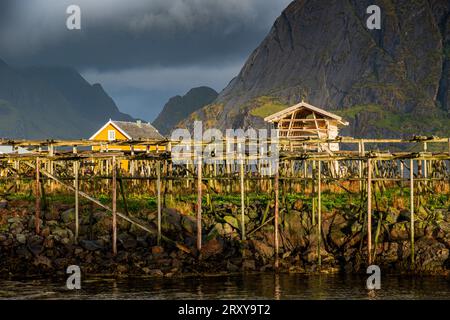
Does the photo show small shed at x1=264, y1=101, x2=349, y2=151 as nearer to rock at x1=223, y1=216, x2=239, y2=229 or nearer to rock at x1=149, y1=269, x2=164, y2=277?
rock at x1=223, y1=216, x2=239, y2=229

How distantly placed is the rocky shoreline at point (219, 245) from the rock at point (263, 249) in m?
0.04

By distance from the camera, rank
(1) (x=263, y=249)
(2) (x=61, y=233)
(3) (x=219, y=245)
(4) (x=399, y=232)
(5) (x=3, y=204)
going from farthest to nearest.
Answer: (5) (x=3, y=204)
(2) (x=61, y=233)
(4) (x=399, y=232)
(1) (x=263, y=249)
(3) (x=219, y=245)

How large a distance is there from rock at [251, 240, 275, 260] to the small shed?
88.4 feet

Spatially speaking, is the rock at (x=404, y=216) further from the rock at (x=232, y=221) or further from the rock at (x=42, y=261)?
the rock at (x=42, y=261)

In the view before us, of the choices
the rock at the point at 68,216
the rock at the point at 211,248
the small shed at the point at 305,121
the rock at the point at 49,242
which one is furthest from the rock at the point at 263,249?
the small shed at the point at 305,121

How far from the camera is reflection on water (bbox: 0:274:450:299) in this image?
2997 cm

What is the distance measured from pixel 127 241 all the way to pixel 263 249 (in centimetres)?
569

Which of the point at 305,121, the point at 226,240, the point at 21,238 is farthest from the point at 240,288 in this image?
the point at 305,121

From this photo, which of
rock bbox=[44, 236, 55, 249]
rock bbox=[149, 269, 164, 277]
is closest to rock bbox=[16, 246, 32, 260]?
rock bbox=[44, 236, 55, 249]

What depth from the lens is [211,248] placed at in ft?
118

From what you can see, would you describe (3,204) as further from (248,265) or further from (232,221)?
(248,265)

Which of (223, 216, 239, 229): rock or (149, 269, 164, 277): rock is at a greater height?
Result: (223, 216, 239, 229): rock

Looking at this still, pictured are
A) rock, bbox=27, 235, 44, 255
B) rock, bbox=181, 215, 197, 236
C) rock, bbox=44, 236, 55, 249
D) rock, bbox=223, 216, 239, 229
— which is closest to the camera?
rock, bbox=27, 235, 44, 255

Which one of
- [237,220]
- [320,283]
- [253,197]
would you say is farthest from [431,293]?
[253,197]
